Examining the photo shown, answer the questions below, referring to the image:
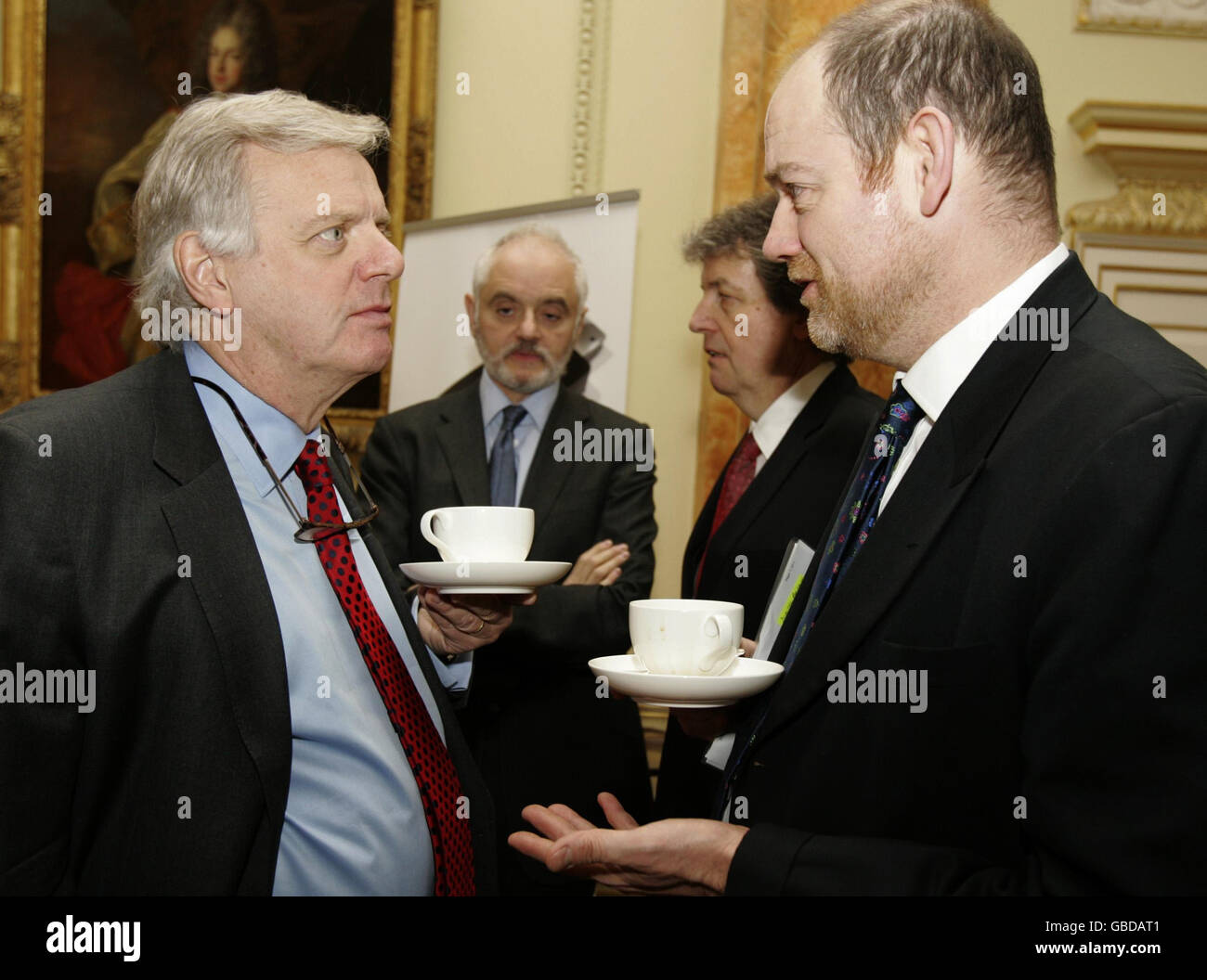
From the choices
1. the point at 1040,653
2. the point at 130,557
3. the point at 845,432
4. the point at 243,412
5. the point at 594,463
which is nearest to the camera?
the point at 1040,653

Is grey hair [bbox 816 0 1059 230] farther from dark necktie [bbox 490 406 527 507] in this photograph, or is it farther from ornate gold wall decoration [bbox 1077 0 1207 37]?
ornate gold wall decoration [bbox 1077 0 1207 37]

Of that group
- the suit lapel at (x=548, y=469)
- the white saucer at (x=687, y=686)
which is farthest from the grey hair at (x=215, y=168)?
the suit lapel at (x=548, y=469)

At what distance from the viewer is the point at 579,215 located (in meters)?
4.60

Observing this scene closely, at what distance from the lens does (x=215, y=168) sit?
1.81 meters

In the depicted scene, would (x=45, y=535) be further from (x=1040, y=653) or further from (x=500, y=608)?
(x=1040, y=653)

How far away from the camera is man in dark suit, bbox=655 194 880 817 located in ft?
8.64

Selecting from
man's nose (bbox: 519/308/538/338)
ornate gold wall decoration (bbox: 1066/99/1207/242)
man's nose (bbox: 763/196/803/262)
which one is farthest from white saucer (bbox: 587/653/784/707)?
ornate gold wall decoration (bbox: 1066/99/1207/242)

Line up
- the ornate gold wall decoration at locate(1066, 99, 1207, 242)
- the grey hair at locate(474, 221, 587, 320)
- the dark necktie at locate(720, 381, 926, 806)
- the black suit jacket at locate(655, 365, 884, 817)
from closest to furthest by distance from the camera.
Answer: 1. the dark necktie at locate(720, 381, 926, 806)
2. the black suit jacket at locate(655, 365, 884, 817)
3. the grey hair at locate(474, 221, 587, 320)
4. the ornate gold wall decoration at locate(1066, 99, 1207, 242)

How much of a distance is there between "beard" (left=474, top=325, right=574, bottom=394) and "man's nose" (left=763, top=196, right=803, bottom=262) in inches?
64.8

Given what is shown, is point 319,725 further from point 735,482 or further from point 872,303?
point 735,482

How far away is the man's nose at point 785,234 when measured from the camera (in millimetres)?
1739

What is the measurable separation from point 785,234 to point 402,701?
0.99 metres

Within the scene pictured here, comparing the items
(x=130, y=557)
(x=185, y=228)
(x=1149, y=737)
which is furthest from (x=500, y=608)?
(x=1149, y=737)
